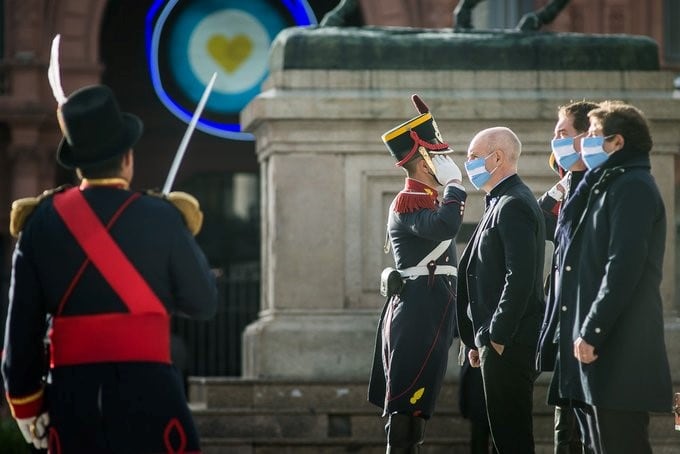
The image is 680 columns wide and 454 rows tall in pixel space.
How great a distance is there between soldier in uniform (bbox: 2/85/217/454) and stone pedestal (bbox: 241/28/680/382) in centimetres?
521

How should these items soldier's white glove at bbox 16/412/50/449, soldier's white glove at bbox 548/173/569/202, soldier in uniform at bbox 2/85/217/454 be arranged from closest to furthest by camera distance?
soldier in uniform at bbox 2/85/217/454 → soldier's white glove at bbox 16/412/50/449 → soldier's white glove at bbox 548/173/569/202

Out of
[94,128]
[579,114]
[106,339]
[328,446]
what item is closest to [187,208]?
[94,128]

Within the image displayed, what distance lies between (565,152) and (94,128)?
263cm

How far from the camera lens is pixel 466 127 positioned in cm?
1169

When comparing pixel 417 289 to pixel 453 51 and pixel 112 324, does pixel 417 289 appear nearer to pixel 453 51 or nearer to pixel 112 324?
pixel 112 324

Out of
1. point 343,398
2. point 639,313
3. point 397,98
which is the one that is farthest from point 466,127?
point 639,313

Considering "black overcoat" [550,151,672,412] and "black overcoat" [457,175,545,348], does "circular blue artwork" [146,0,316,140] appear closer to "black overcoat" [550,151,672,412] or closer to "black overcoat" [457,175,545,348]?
"black overcoat" [457,175,545,348]

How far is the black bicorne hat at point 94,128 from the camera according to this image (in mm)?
6355

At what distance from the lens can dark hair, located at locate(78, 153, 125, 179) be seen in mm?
6348

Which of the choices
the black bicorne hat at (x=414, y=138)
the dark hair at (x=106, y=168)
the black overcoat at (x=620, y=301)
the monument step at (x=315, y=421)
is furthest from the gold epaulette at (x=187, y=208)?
the monument step at (x=315, y=421)

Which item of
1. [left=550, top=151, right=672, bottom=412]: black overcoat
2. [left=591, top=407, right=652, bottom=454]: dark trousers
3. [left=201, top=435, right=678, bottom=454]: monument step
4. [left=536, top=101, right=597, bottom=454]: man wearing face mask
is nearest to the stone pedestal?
[left=201, top=435, right=678, bottom=454]: monument step

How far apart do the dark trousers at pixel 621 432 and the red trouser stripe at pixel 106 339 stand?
1.77 meters

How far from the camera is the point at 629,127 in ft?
23.9

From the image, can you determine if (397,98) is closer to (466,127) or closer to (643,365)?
(466,127)
